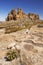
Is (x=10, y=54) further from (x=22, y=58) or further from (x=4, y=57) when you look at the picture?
(x=22, y=58)

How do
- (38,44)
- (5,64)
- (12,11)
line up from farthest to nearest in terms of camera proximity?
(12,11) → (38,44) → (5,64)

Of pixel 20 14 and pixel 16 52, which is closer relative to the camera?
pixel 16 52

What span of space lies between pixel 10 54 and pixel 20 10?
9105 cm

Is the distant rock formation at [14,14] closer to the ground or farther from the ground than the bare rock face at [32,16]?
farther from the ground

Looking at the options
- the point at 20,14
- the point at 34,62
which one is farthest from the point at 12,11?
the point at 34,62

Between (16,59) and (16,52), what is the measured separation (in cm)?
146

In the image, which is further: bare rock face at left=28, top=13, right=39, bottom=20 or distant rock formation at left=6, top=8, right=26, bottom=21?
bare rock face at left=28, top=13, right=39, bottom=20

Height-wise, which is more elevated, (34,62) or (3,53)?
(34,62)

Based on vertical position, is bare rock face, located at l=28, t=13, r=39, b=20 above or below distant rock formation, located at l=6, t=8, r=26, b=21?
below

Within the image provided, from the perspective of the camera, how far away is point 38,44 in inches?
754

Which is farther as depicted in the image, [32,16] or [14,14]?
[32,16]

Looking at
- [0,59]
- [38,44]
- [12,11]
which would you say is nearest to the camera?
[0,59]

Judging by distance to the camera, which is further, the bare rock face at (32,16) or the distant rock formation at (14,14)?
the bare rock face at (32,16)

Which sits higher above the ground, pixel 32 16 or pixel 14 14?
pixel 14 14
